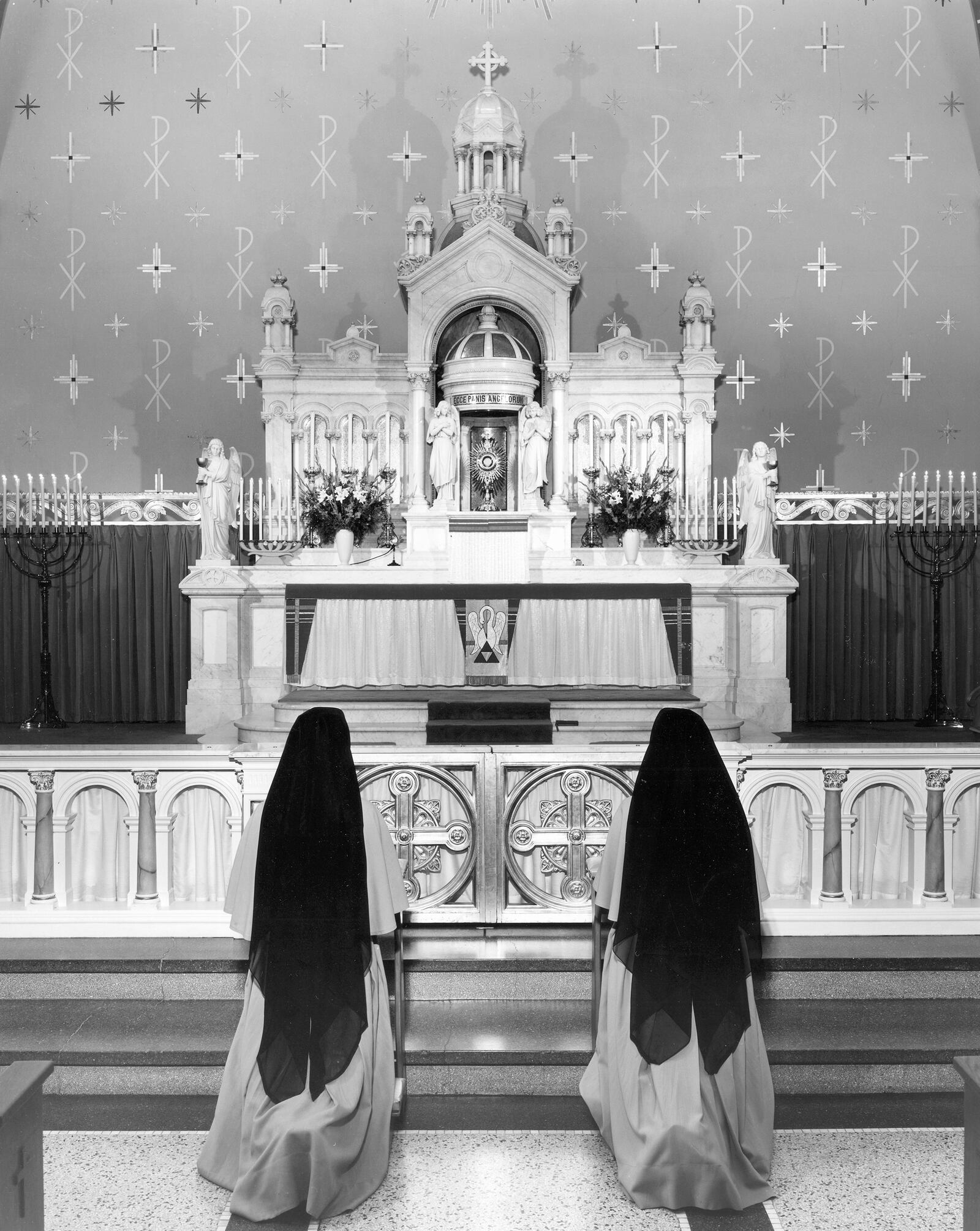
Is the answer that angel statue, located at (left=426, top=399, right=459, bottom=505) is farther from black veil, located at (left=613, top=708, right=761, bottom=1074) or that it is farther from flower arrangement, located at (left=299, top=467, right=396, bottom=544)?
black veil, located at (left=613, top=708, right=761, bottom=1074)

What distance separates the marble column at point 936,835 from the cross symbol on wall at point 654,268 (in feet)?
25.3

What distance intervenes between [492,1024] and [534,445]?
6.73 meters

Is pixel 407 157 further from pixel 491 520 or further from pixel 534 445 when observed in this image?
pixel 491 520

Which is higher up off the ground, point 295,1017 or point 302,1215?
point 295,1017

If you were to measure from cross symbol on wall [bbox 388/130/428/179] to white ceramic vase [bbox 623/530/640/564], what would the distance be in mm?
4411

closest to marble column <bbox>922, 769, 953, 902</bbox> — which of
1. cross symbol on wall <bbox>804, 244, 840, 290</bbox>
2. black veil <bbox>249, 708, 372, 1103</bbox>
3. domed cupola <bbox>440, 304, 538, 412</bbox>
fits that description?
black veil <bbox>249, 708, 372, 1103</bbox>

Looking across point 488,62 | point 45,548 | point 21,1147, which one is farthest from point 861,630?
point 21,1147

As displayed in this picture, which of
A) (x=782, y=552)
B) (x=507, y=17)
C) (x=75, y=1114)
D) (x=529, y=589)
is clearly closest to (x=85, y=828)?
(x=75, y=1114)

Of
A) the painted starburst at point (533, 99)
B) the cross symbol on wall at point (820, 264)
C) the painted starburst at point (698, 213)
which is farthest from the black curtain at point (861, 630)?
the painted starburst at point (533, 99)

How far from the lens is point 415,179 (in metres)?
11.1

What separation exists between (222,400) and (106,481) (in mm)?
1406

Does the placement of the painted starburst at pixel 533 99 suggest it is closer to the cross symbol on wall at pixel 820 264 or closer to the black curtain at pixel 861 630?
the cross symbol on wall at pixel 820 264

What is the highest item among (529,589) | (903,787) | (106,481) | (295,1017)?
(106,481)

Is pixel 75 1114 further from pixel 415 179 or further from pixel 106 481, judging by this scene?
pixel 415 179
